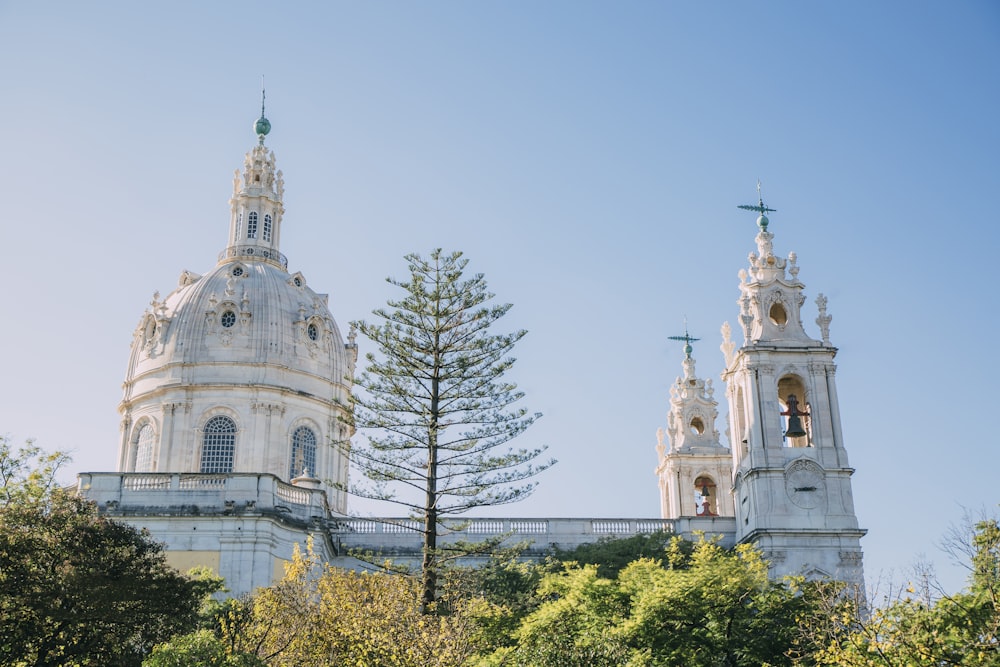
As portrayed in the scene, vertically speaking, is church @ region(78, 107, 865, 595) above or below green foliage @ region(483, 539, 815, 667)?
above

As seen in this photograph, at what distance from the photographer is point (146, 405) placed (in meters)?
46.6

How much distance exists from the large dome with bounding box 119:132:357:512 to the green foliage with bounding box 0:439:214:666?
1806cm

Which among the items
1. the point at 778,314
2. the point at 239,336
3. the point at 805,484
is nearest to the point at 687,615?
the point at 805,484

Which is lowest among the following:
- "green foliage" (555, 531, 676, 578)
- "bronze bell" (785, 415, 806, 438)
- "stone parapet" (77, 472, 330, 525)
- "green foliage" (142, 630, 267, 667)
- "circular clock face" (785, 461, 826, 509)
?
"green foliage" (142, 630, 267, 667)

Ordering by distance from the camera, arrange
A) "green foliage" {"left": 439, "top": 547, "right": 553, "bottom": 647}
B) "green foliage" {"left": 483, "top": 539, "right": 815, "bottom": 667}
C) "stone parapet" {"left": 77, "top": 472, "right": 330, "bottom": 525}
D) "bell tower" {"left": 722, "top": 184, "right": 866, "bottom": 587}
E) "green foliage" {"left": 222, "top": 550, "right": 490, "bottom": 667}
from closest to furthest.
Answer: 1. "green foliage" {"left": 222, "top": 550, "right": 490, "bottom": 667}
2. "green foliage" {"left": 483, "top": 539, "right": 815, "bottom": 667}
3. "green foliage" {"left": 439, "top": 547, "right": 553, "bottom": 647}
4. "stone parapet" {"left": 77, "top": 472, "right": 330, "bottom": 525}
5. "bell tower" {"left": 722, "top": 184, "right": 866, "bottom": 587}

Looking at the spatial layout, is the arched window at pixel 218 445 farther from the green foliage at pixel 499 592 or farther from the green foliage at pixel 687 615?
the green foliage at pixel 687 615

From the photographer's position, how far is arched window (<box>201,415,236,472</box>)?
45156 millimetres

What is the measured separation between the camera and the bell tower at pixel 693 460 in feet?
161

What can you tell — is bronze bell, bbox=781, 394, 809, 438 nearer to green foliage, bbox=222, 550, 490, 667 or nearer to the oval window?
the oval window

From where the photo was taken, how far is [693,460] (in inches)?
1951

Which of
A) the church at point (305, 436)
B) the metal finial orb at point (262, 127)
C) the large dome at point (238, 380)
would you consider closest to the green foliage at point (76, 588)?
the church at point (305, 436)

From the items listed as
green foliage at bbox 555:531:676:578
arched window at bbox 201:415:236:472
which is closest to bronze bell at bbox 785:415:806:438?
green foliage at bbox 555:531:676:578

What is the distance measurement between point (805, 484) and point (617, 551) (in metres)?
6.05

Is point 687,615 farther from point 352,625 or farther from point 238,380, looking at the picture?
A: point 238,380
